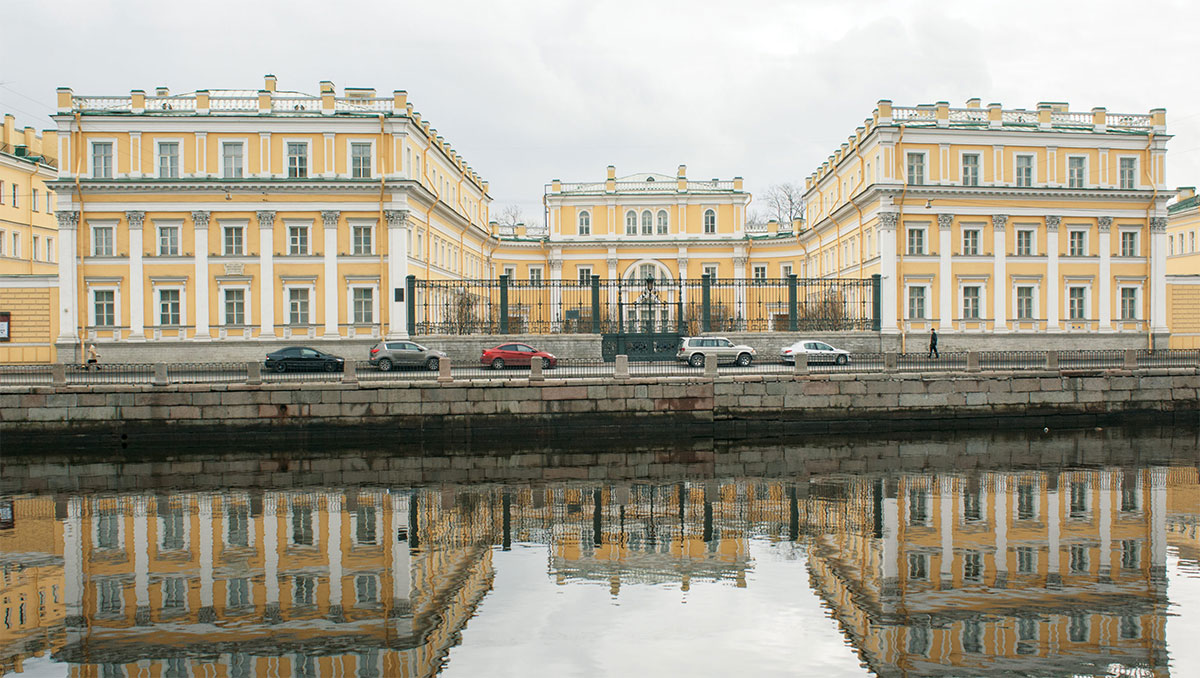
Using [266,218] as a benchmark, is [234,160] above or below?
above

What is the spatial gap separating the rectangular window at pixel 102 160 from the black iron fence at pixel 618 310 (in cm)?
1436

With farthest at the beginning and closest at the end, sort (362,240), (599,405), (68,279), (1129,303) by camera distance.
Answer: (1129,303) → (362,240) → (68,279) → (599,405)

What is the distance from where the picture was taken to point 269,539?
13.8m

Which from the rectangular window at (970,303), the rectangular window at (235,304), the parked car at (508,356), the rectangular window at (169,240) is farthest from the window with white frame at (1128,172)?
the rectangular window at (169,240)

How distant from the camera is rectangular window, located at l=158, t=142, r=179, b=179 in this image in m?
36.5

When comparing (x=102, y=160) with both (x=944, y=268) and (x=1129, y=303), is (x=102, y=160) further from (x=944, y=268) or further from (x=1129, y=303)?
(x=1129, y=303)

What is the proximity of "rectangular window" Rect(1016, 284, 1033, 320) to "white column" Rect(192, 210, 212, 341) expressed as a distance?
35646 mm

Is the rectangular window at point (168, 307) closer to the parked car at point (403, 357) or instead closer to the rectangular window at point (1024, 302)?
the parked car at point (403, 357)

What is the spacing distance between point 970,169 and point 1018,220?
3225mm

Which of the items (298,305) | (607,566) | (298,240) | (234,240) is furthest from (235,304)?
(607,566)


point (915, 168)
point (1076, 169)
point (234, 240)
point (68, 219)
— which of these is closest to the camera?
point (68, 219)

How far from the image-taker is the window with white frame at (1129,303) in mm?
40719

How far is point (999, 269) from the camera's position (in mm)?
40344

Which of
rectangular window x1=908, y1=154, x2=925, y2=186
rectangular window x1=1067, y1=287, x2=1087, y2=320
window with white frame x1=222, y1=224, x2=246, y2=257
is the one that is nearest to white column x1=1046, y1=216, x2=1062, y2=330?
rectangular window x1=1067, y1=287, x2=1087, y2=320
